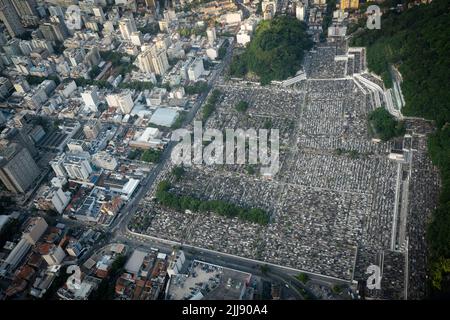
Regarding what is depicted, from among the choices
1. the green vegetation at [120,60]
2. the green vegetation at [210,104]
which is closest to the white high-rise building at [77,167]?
the green vegetation at [210,104]

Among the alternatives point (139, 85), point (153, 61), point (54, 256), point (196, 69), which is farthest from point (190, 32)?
point (54, 256)

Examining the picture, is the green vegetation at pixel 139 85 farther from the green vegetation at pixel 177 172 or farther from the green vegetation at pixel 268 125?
the green vegetation at pixel 268 125

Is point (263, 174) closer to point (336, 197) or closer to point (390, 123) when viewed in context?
point (336, 197)

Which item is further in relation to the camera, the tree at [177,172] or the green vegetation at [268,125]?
the green vegetation at [268,125]

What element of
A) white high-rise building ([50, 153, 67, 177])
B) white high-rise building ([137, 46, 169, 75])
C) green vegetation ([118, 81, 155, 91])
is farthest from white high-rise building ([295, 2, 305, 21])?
white high-rise building ([50, 153, 67, 177])

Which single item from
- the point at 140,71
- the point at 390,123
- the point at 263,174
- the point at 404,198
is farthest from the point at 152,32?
the point at 404,198

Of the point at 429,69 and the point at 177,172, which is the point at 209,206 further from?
the point at 429,69
